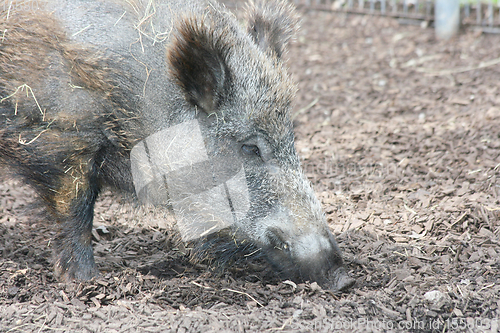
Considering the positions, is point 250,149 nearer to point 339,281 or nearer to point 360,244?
point 339,281

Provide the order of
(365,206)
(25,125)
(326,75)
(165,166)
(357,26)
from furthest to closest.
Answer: (357,26) < (326,75) < (365,206) < (165,166) < (25,125)

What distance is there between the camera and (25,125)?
370 centimetres

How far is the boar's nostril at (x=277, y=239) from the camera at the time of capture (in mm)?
3760

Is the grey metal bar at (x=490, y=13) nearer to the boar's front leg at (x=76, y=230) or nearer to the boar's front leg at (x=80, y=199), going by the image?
the boar's front leg at (x=80, y=199)

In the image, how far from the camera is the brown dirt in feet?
11.2

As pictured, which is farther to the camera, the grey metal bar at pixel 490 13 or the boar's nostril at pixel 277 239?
the grey metal bar at pixel 490 13

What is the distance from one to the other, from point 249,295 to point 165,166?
3.84ft

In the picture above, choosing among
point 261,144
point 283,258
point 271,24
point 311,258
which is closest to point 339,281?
point 311,258

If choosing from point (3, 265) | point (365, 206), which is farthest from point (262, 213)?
point (3, 265)

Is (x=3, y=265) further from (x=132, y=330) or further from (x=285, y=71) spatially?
(x=285, y=71)

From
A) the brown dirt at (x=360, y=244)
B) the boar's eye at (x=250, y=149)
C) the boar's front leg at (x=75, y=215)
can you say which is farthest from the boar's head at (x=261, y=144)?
the boar's front leg at (x=75, y=215)

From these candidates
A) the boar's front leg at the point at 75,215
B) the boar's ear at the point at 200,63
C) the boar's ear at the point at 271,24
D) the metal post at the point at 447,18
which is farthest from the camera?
the metal post at the point at 447,18

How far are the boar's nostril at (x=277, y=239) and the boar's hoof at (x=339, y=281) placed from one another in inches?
14.9

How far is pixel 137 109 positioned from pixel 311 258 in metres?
1.69
